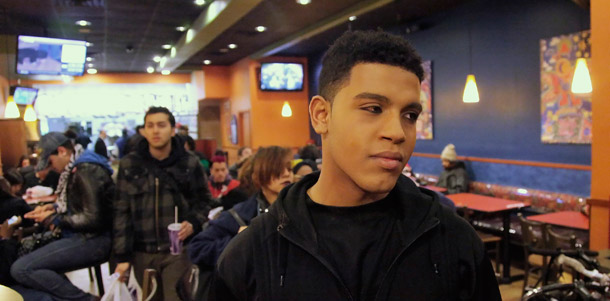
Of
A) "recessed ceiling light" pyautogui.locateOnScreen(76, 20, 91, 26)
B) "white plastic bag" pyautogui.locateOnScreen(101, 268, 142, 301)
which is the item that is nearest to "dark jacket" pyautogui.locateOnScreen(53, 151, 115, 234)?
"white plastic bag" pyautogui.locateOnScreen(101, 268, 142, 301)

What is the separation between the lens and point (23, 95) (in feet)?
31.3

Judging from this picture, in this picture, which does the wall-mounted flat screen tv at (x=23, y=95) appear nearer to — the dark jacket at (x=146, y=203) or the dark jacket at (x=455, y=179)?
the dark jacket at (x=146, y=203)

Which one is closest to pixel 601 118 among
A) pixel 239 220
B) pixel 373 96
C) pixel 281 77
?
pixel 239 220

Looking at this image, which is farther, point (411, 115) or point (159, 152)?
point (159, 152)

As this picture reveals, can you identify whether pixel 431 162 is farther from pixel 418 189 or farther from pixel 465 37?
pixel 418 189

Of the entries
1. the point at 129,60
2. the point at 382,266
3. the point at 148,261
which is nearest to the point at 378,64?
the point at 382,266

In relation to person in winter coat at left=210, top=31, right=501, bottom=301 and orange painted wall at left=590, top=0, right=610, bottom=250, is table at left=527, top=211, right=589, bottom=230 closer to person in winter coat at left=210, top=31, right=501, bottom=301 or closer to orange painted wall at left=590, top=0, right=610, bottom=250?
orange painted wall at left=590, top=0, right=610, bottom=250

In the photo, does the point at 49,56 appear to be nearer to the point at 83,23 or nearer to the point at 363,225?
the point at 83,23

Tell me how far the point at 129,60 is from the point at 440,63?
363 inches

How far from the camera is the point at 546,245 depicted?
386 centimetres

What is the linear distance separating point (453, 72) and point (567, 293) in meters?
5.46

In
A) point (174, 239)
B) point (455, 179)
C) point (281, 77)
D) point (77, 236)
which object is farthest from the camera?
point (281, 77)

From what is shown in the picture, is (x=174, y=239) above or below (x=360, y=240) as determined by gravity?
below

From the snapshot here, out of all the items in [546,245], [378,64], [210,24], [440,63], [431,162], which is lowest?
[546,245]
